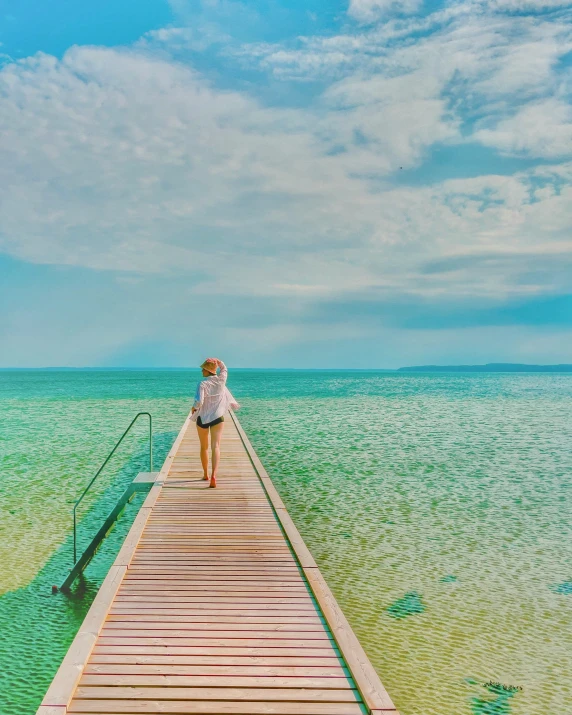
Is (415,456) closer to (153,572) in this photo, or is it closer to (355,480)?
(355,480)

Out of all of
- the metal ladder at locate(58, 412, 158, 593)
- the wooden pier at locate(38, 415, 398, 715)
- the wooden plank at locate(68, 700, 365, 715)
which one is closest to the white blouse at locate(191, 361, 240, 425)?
the metal ladder at locate(58, 412, 158, 593)

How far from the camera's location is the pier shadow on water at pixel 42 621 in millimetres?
5359

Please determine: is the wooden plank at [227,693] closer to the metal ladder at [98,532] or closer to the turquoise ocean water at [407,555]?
the turquoise ocean water at [407,555]

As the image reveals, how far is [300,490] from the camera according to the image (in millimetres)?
13375

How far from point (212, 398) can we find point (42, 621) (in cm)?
346

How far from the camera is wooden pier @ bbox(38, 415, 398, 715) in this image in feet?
11.6

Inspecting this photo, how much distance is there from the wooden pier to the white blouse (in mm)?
1895

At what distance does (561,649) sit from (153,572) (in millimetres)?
4089

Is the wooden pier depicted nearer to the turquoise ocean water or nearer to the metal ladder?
the turquoise ocean water

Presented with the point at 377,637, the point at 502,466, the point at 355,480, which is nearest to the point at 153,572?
the point at 377,637

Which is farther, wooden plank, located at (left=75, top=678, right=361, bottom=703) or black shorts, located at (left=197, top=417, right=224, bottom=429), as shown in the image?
black shorts, located at (left=197, top=417, right=224, bottom=429)

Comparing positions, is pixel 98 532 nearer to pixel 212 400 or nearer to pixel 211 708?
pixel 212 400

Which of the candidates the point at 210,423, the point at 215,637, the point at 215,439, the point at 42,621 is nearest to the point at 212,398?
the point at 210,423

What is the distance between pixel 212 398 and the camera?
8812 millimetres
